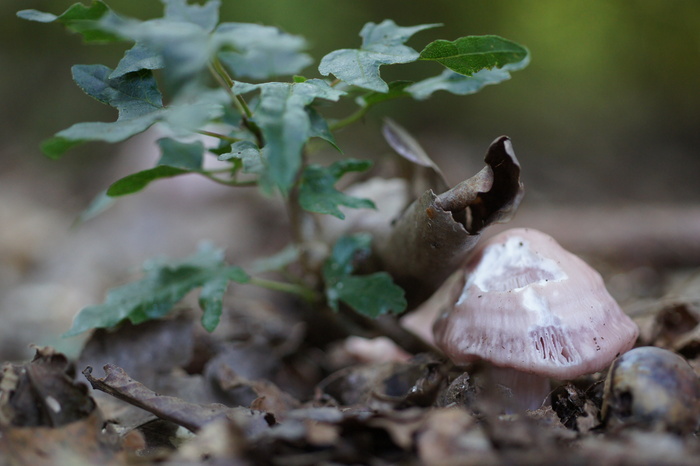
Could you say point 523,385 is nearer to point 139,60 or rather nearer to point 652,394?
point 652,394

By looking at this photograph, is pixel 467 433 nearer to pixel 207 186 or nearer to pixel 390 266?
pixel 390 266

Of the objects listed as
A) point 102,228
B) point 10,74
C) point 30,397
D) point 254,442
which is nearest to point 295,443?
point 254,442

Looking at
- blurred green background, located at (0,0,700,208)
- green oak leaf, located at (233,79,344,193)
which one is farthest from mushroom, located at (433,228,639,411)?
blurred green background, located at (0,0,700,208)

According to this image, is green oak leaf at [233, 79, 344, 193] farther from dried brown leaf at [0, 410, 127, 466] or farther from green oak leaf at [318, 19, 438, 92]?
dried brown leaf at [0, 410, 127, 466]

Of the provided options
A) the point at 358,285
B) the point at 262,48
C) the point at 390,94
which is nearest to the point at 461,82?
the point at 390,94

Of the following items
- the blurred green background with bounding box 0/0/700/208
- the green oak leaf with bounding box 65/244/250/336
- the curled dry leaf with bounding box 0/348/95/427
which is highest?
the curled dry leaf with bounding box 0/348/95/427

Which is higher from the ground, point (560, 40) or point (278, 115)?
point (278, 115)
